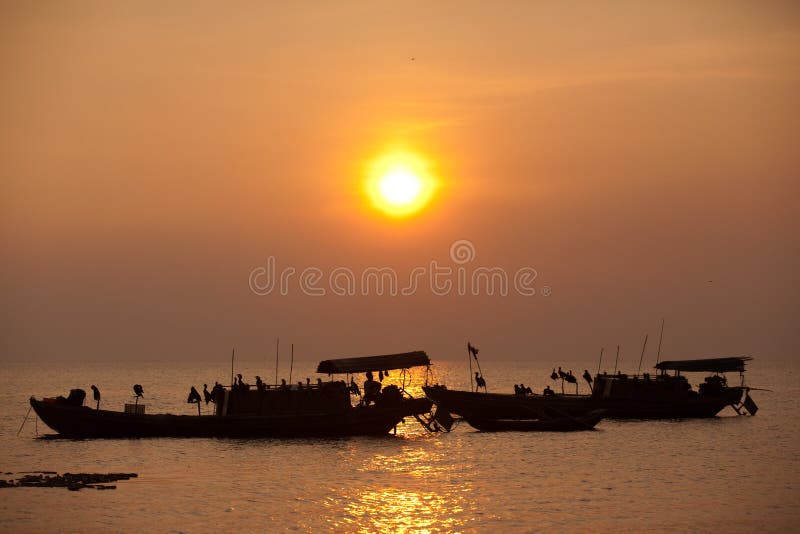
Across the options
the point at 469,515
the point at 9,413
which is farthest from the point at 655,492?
the point at 9,413

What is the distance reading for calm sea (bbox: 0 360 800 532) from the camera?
3600cm

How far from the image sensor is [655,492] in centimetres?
4356

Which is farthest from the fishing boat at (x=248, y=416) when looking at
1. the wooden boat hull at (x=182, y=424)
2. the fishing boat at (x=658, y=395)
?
the fishing boat at (x=658, y=395)

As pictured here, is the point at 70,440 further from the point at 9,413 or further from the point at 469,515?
the point at 9,413

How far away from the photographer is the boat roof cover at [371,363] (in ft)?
187

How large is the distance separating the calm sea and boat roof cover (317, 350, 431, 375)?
4.57 m

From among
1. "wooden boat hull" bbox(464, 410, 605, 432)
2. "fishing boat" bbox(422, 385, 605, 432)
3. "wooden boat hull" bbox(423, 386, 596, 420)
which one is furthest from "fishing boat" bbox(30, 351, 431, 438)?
"wooden boat hull" bbox(464, 410, 605, 432)

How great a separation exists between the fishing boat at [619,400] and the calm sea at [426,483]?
1.89 meters

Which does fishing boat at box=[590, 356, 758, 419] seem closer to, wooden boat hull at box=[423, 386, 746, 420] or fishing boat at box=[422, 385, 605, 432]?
wooden boat hull at box=[423, 386, 746, 420]

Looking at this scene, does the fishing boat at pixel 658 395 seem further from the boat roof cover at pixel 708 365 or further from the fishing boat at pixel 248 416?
the fishing boat at pixel 248 416

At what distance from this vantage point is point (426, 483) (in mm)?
45062

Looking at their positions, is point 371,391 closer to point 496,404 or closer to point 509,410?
point 496,404

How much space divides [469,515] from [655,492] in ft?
34.9

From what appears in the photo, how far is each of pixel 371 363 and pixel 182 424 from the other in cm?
1159
